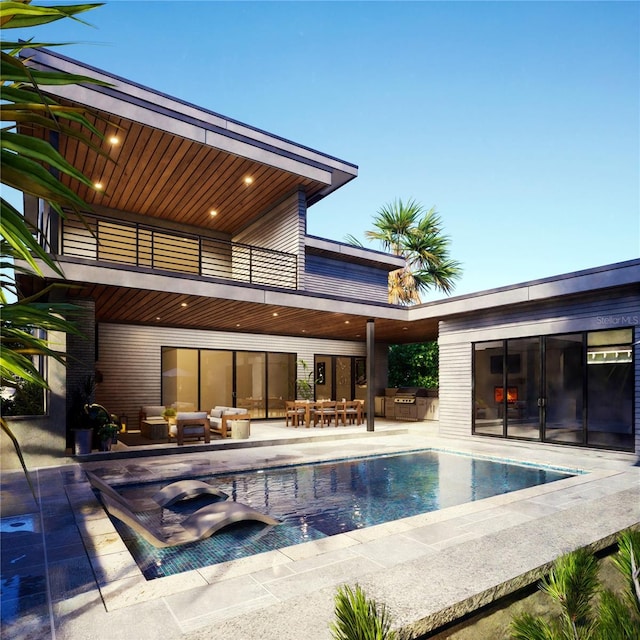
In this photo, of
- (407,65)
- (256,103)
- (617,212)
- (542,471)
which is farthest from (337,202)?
(542,471)

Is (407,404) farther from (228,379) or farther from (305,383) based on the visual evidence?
(228,379)

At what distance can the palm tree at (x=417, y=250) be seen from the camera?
24656mm

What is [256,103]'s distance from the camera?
27953 millimetres

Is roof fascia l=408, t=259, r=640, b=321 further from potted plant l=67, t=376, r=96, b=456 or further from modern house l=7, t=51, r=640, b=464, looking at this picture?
potted plant l=67, t=376, r=96, b=456

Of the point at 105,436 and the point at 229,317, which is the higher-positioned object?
the point at 229,317

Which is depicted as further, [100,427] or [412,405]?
[412,405]

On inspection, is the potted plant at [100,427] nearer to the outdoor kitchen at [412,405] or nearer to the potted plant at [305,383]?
the potted plant at [305,383]

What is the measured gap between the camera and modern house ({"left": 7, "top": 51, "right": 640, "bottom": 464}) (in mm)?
9016

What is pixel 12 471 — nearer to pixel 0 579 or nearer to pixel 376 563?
pixel 0 579

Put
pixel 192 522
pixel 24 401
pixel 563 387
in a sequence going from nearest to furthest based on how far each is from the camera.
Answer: pixel 192 522, pixel 24 401, pixel 563 387

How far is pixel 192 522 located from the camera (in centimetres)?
497

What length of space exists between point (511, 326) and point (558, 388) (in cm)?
182

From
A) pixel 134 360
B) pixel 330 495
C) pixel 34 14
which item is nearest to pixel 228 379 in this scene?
pixel 134 360

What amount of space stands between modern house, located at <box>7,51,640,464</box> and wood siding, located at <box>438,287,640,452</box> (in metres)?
0.03
